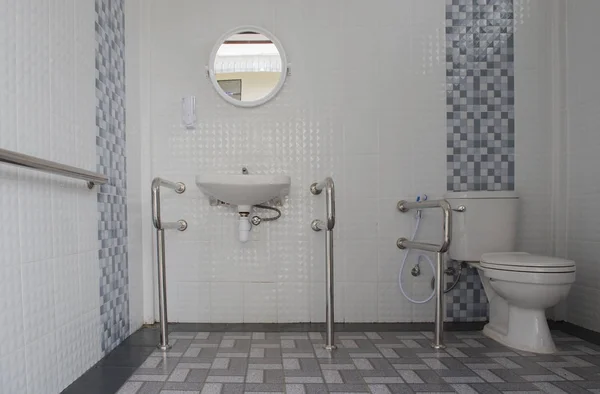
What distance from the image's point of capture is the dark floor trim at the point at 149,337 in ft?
5.62

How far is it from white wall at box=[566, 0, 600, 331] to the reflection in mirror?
1734mm

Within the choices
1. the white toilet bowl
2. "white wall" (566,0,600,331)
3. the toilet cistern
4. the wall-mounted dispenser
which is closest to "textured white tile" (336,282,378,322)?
the white toilet bowl

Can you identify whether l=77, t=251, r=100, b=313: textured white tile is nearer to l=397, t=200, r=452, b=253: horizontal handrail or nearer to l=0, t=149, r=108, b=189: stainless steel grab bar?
l=0, t=149, r=108, b=189: stainless steel grab bar

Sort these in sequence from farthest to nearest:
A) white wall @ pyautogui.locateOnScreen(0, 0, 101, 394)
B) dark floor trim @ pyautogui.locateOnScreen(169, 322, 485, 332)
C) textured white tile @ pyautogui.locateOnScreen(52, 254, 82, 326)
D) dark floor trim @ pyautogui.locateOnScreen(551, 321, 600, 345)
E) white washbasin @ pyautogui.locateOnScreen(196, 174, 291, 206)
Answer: dark floor trim @ pyautogui.locateOnScreen(169, 322, 485, 332), dark floor trim @ pyautogui.locateOnScreen(551, 321, 600, 345), white washbasin @ pyautogui.locateOnScreen(196, 174, 291, 206), textured white tile @ pyautogui.locateOnScreen(52, 254, 82, 326), white wall @ pyautogui.locateOnScreen(0, 0, 101, 394)

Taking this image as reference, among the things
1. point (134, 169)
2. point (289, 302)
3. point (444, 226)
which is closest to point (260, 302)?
point (289, 302)

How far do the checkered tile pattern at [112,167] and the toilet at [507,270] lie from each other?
1812mm

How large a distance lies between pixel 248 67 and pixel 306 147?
592 millimetres

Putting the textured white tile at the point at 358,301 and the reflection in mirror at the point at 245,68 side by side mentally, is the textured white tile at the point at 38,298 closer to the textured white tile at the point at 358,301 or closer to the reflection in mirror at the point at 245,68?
the reflection in mirror at the point at 245,68

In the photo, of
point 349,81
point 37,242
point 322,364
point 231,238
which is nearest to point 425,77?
point 349,81

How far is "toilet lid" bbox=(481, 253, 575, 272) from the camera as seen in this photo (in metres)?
1.95

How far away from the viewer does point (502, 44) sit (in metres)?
2.59

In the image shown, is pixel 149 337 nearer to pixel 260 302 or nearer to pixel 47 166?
pixel 260 302

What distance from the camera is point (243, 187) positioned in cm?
217

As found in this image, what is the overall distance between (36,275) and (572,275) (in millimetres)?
2256
